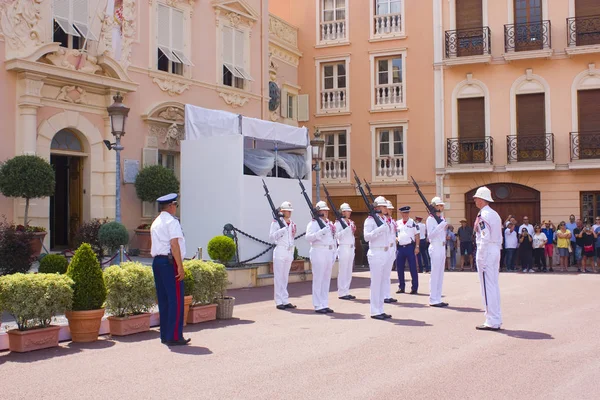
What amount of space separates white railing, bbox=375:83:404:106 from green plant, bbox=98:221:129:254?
16.7m

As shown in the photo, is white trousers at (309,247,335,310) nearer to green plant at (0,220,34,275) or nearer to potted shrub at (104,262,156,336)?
potted shrub at (104,262,156,336)

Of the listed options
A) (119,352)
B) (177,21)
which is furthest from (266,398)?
(177,21)

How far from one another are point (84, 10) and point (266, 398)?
14.6m

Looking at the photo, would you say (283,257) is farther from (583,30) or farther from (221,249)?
(583,30)

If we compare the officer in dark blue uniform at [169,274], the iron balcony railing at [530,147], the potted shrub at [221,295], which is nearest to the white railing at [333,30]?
the iron balcony railing at [530,147]

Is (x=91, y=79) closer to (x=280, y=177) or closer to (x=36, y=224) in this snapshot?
(x=36, y=224)

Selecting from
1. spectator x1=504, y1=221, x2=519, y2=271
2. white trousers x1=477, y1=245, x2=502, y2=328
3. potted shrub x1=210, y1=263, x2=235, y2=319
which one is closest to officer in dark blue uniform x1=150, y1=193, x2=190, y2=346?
potted shrub x1=210, y1=263, x2=235, y2=319

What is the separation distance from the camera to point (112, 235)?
15.5m

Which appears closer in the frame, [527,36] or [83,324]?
[83,324]

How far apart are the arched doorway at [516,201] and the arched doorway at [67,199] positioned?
A: 624 inches

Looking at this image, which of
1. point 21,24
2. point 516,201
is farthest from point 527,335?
point 516,201

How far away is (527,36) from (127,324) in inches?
889

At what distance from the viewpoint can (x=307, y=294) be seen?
52.0ft

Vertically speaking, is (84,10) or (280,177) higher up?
(84,10)
